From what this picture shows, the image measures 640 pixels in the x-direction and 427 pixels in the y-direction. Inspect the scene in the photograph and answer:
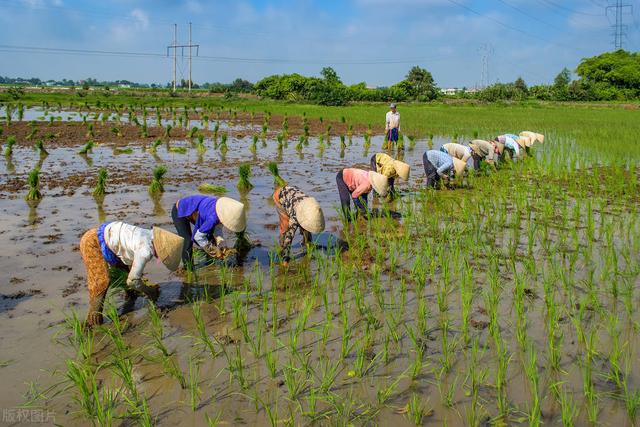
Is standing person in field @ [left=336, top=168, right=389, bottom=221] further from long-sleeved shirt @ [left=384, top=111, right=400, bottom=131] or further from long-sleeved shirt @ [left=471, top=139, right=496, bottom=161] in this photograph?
long-sleeved shirt @ [left=384, top=111, right=400, bottom=131]

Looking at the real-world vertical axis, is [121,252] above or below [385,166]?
below

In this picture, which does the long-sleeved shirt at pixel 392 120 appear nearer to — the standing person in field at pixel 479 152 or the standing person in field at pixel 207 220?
the standing person in field at pixel 479 152

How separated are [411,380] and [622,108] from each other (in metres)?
35.6

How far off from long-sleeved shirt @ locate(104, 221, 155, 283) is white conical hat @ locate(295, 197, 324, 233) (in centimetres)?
128

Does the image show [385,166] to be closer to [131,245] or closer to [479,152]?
[479,152]

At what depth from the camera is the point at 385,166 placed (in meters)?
6.17

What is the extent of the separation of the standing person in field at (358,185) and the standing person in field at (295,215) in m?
0.94

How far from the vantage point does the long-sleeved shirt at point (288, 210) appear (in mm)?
4523

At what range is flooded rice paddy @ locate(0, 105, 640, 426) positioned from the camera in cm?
266

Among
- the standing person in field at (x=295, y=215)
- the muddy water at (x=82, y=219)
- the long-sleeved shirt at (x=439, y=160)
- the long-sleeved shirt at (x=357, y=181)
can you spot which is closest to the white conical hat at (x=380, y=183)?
the long-sleeved shirt at (x=357, y=181)

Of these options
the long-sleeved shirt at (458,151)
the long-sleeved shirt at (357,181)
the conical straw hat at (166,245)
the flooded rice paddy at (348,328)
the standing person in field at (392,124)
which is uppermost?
the standing person in field at (392,124)

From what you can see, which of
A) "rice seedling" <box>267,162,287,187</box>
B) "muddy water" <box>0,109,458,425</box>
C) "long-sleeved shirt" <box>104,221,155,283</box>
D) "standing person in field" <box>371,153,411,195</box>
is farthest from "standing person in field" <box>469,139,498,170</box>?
"long-sleeved shirt" <box>104,221,155,283</box>

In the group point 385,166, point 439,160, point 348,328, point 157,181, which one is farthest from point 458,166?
point 348,328

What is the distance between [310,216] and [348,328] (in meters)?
1.11
